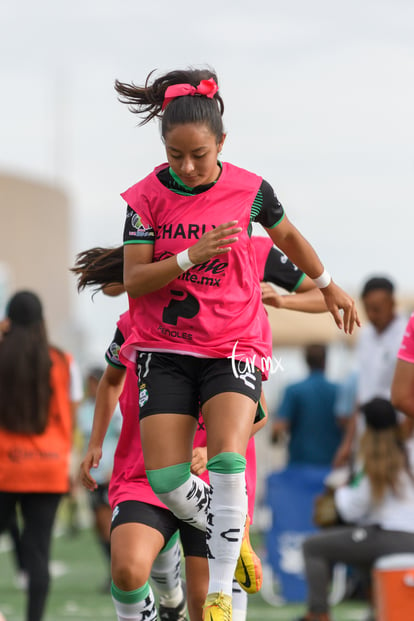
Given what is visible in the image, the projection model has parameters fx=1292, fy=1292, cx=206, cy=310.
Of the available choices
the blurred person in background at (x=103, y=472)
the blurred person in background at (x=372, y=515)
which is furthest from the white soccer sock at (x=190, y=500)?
the blurred person in background at (x=103, y=472)

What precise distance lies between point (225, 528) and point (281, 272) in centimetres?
147

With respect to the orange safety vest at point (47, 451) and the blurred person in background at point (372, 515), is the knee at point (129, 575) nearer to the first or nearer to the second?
the orange safety vest at point (47, 451)

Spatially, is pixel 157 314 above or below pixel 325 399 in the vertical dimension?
above

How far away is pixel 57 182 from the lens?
60219 millimetres

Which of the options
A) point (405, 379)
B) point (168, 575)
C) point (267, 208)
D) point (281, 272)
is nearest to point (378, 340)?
Answer: point (405, 379)

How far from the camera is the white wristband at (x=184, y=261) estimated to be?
4770mm

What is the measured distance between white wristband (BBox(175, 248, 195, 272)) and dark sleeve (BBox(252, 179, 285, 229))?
0.41 metres

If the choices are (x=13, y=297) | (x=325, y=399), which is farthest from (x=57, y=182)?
(x=13, y=297)

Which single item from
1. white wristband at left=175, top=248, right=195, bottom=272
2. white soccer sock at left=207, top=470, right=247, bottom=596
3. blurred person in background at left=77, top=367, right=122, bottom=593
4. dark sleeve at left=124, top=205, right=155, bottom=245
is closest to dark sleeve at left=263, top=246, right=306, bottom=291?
dark sleeve at left=124, top=205, right=155, bottom=245

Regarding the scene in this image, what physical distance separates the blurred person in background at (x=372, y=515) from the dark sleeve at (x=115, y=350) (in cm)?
344

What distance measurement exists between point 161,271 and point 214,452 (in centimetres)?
72

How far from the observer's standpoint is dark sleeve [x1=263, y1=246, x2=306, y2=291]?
19.2ft

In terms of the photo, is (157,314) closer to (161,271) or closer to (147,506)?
(161,271)

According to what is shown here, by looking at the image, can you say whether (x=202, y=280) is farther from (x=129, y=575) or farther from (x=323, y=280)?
(x=129, y=575)
